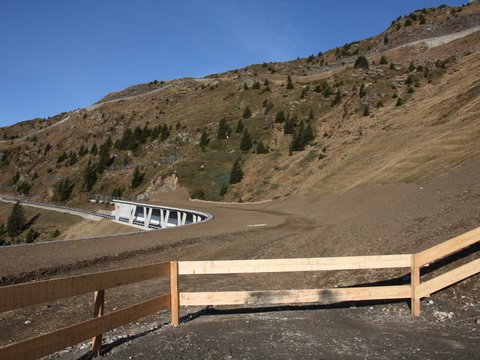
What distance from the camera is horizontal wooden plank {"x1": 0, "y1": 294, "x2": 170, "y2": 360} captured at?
5.27 m

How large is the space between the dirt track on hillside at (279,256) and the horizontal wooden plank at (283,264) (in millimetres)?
994

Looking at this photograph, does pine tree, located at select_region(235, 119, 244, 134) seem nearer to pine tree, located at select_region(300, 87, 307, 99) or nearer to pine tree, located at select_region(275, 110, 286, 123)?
pine tree, located at select_region(275, 110, 286, 123)

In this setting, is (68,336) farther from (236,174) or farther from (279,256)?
(236,174)

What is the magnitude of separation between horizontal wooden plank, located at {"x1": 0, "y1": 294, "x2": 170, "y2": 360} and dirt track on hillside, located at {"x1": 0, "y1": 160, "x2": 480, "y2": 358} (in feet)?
1.79

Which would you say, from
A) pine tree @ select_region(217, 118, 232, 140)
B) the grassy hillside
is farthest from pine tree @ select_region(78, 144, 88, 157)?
pine tree @ select_region(217, 118, 232, 140)

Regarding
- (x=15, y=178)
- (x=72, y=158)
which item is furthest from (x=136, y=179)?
(x=15, y=178)

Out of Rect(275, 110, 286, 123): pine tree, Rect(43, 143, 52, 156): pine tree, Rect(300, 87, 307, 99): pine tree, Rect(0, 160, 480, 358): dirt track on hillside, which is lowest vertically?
Rect(0, 160, 480, 358): dirt track on hillside

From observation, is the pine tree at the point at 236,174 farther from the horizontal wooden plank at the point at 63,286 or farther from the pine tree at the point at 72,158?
the horizontal wooden plank at the point at 63,286

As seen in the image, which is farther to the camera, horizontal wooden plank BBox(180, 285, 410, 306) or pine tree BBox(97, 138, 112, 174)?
pine tree BBox(97, 138, 112, 174)

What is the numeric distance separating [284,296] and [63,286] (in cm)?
399

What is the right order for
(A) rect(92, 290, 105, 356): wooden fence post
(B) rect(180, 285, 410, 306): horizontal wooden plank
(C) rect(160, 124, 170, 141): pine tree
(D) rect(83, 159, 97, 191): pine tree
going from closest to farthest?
1. (A) rect(92, 290, 105, 356): wooden fence post
2. (B) rect(180, 285, 410, 306): horizontal wooden plank
3. (D) rect(83, 159, 97, 191): pine tree
4. (C) rect(160, 124, 170, 141): pine tree

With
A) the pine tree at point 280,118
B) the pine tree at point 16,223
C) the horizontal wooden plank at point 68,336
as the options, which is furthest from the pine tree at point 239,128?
the horizontal wooden plank at point 68,336

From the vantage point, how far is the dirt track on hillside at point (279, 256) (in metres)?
7.73

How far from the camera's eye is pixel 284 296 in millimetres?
8367
